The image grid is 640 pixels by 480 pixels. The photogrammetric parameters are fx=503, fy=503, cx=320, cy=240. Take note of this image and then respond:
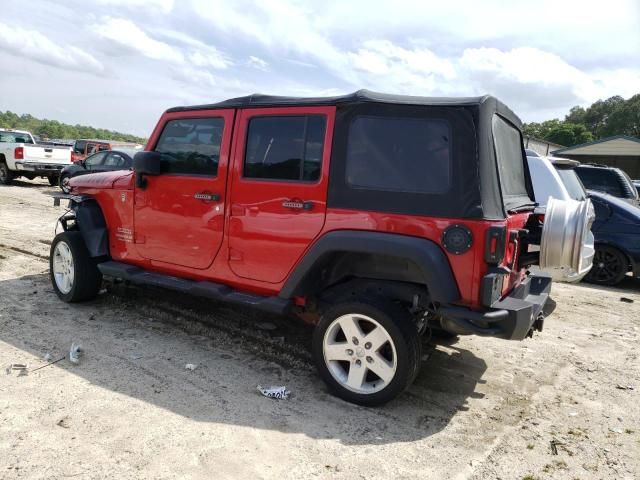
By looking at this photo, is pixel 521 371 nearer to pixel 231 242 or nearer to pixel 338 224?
pixel 338 224

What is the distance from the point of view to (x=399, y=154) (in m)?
3.33

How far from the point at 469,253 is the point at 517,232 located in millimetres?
530

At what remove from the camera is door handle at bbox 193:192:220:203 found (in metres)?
4.04

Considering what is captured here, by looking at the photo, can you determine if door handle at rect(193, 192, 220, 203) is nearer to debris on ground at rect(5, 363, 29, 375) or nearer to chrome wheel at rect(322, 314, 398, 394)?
chrome wheel at rect(322, 314, 398, 394)

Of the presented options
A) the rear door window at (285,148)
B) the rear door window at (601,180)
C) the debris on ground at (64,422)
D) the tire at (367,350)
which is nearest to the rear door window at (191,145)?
the rear door window at (285,148)

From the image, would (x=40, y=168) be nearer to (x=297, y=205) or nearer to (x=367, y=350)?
(x=297, y=205)

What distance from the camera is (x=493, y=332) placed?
10.3 feet

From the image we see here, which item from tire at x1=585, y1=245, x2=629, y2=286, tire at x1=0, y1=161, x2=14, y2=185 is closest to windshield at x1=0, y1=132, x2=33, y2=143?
tire at x1=0, y1=161, x2=14, y2=185

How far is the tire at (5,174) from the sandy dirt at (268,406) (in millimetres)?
14343

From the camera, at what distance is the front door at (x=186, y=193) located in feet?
13.4

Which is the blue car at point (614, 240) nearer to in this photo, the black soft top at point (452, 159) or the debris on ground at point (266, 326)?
the black soft top at point (452, 159)

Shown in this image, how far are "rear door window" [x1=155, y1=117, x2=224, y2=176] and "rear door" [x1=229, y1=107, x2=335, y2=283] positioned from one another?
26cm

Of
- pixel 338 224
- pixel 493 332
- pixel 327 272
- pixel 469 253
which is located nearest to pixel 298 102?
pixel 338 224

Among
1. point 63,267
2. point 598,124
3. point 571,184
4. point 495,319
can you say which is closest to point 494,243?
point 495,319
